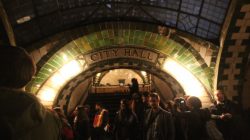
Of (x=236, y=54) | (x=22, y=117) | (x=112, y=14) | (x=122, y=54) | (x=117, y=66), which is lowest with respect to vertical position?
(x=22, y=117)

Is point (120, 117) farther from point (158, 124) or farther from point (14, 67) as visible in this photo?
point (14, 67)

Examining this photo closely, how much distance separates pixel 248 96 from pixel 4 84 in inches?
375

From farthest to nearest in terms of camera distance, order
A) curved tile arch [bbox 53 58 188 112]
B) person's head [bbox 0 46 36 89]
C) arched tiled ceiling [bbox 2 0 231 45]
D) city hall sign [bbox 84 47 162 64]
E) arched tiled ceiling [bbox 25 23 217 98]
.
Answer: curved tile arch [bbox 53 58 188 112] → city hall sign [bbox 84 47 162 64] → arched tiled ceiling [bbox 25 23 217 98] → arched tiled ceiling [bbox 2 0 231 45] → person's head [bbox 0 46 36 89]

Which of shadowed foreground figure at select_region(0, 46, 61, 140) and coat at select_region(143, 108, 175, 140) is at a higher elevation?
shadowed foreground figure at select_region(0, 46, 61, 140)

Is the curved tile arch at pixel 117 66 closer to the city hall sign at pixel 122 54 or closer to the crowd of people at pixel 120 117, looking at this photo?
the city hall sign at pixel 122 54

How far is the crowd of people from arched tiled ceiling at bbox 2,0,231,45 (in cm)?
307

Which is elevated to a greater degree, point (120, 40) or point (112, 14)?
point (112, 14)

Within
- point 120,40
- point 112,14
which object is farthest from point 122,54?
point 112,14

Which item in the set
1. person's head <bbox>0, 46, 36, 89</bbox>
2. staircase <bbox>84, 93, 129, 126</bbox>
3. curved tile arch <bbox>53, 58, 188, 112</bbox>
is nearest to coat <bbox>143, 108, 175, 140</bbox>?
person's head <bbox>0, 46, 36, 89</bbox>

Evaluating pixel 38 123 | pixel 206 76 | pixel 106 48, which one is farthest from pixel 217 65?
pixel 38 123

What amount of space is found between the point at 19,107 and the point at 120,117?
18.8 ft

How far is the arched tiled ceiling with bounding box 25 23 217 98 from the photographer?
955cm

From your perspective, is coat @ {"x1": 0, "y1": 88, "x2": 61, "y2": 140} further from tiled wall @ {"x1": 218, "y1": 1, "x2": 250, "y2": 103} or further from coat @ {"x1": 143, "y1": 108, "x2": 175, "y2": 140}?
tiled wall @ {"x1": 218, "y1": 1, "x2": 250, "y2": 103}

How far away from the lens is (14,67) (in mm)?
2043
